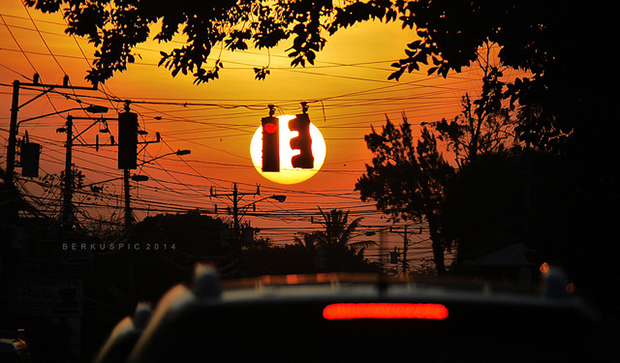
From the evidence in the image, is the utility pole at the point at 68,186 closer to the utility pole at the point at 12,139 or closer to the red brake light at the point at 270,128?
the utility pole at the point at 12,139

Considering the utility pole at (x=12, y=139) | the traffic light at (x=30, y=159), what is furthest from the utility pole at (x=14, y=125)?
the traffic light at (x=30, y=159)

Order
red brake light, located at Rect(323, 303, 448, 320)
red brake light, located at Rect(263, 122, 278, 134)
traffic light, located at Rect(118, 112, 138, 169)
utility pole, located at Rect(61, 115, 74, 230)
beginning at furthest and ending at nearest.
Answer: utility pole, located at Rect(61, 115, 74, 230)
red brake light, located at Rect(263, 122, 278, 134)
traffic light, located at Rect(118, 112, 138, 169)
red brake light, located at Rect(323, 303, 448, 320)

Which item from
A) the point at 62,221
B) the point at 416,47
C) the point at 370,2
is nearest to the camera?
the point at 416,47

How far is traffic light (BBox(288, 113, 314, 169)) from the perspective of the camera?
19.4 meters

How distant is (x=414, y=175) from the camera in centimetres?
5672

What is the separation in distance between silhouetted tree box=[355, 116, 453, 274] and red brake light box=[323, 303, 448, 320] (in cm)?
5351

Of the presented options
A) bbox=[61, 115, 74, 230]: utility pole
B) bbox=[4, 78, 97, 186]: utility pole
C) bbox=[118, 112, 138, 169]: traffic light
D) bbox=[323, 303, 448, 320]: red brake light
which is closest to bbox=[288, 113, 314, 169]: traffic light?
bbox=[118, 112, 138, 169]: traffic light

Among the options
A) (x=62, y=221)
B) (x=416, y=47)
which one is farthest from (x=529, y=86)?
(x=62, y=221)

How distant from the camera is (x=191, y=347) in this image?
2395 mm

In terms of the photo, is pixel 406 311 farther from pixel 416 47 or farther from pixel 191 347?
pixel 416 47

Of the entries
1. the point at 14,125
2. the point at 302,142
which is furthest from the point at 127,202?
the point at 302,142

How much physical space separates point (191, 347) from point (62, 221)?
41196 millimetres

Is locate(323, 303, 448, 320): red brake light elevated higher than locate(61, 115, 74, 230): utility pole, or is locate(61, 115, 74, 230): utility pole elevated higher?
locate(61, 115, 74, 230): utility pole

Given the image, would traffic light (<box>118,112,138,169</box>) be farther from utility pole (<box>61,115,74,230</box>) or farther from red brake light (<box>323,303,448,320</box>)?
utility pole (<box>61,115,74,230</box>)
